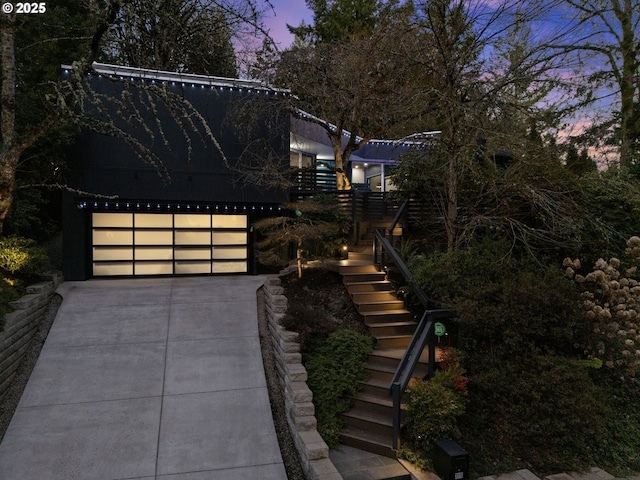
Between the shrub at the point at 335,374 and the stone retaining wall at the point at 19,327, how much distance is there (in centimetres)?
465

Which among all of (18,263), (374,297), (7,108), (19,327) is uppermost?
(7,108)

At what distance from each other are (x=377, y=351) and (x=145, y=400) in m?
3.62

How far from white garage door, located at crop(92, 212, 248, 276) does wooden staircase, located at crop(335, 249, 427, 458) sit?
4290 millimetres

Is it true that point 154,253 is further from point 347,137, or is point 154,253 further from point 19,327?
point 347,137

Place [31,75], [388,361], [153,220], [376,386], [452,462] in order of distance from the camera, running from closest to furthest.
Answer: [452,462] → [376,386] → [388,361] → [153,220] → [31,75]

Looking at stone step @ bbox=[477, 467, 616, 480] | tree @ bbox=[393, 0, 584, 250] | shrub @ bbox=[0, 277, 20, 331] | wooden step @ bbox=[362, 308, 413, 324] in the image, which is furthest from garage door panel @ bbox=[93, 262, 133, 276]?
stone step @ bbox=[477, 467, 616, 480]

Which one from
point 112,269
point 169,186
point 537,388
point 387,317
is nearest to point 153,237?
point 112,269

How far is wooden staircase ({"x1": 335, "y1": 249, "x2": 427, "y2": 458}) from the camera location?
520cm

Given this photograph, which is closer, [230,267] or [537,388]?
[537,388]

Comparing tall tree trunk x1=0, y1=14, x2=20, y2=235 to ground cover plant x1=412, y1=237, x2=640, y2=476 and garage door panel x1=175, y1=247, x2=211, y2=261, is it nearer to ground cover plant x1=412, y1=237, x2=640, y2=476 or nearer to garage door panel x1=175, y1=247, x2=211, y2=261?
garage door panel x1=175, y1=247, x2=211, y2=261

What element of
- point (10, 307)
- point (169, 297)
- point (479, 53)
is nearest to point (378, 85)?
point (479, 53)

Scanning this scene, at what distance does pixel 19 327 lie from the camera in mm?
6664

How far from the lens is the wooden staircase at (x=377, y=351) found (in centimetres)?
520

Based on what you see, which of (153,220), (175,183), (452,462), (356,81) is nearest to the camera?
(452,462)
